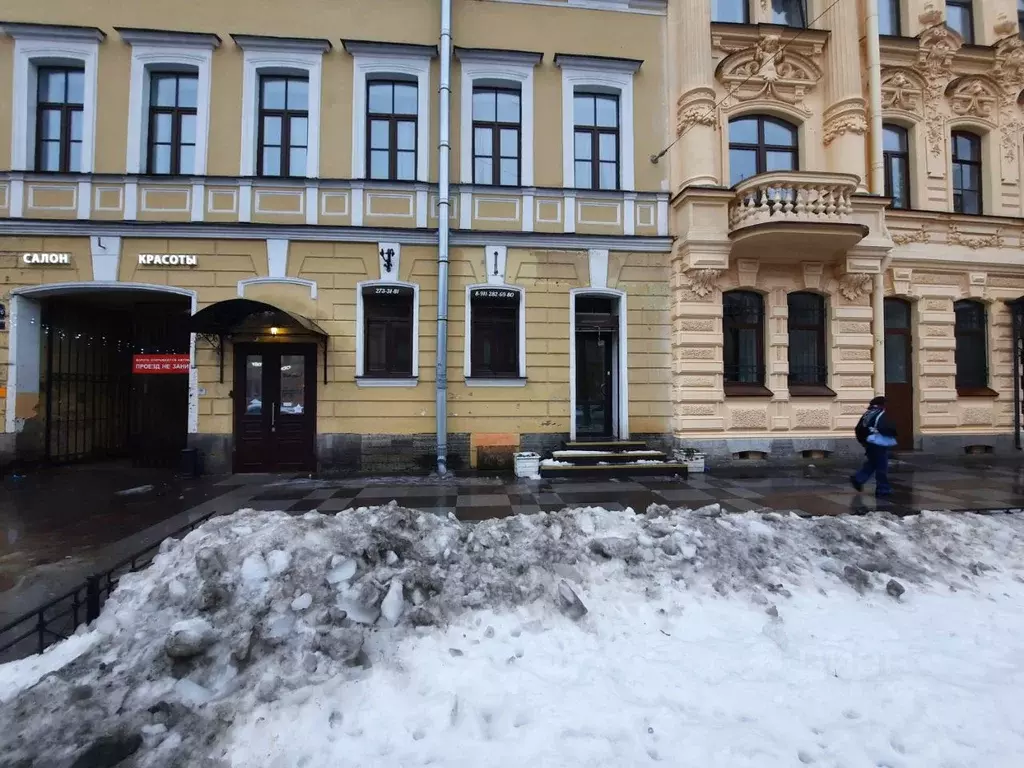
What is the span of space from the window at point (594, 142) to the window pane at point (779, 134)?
12.5 feet

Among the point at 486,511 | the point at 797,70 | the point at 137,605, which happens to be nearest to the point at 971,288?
the point at 797,70

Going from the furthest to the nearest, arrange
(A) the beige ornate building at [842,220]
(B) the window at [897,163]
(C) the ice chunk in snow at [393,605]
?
(B) the window at [897,163], (A) the beige ornate building at [842,220], (C) the ice chunk in snow at [393,605]

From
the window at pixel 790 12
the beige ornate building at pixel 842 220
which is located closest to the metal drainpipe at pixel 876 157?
the beige ornate building at pixel 842 220

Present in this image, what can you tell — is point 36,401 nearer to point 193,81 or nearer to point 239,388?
point 239,388

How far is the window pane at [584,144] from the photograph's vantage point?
10930 millimetres

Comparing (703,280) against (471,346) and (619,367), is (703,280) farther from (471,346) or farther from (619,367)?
(471,346)

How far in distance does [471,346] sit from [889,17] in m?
13.8

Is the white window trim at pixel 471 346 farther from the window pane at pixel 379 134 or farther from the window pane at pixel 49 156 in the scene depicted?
the window pane at pixel 49 156

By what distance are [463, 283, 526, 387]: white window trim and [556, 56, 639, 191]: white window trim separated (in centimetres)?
278

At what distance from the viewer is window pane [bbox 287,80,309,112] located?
10250 millimetres

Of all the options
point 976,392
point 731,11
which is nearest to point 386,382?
point 731,11

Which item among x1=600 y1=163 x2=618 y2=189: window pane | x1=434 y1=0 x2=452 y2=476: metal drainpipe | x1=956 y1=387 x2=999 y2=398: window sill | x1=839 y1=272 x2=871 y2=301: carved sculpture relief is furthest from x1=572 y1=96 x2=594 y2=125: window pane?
x1=956 y1=387 x2=999 y2=398: window sill

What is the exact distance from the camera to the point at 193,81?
10133 mm

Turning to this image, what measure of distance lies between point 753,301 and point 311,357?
33.4 ft
